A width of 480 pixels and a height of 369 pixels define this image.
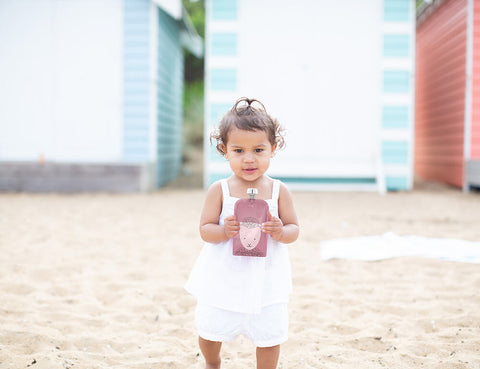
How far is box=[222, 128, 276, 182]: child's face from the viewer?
5.68 ft

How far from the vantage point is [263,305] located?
5.67ft

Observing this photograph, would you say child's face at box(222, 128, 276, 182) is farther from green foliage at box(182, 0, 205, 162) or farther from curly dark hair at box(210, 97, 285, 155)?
green foliage at box(182, 0, 205, 162)

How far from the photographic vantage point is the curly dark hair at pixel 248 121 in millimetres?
1729

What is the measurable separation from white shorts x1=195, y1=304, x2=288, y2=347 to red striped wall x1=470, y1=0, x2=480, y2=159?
301 inches

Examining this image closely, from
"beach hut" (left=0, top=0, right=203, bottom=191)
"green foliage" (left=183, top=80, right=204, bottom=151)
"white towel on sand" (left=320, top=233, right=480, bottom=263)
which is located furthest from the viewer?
"green foliage" (left=183, top=80, right=204, bottom=151)

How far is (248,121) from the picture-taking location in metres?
1.73

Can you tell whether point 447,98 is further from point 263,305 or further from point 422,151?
point 263,305

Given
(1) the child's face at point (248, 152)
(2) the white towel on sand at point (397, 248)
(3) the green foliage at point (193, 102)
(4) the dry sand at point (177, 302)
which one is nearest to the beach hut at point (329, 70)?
(4) the dry sand at point (177, 302)

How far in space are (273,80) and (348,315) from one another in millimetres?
6116

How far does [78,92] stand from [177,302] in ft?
21.1

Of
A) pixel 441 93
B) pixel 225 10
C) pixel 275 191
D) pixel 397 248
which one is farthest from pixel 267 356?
pixel 441 93

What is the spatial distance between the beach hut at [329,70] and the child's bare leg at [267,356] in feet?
21.6

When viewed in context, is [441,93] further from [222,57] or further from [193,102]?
[193,102]

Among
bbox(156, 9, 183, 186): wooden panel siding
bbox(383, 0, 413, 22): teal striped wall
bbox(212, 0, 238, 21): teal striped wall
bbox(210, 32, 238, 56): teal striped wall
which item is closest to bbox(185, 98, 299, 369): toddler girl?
bbox(210, 32, 238, 56): teal striped wall
